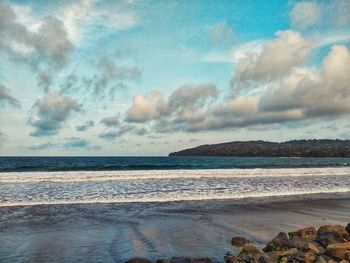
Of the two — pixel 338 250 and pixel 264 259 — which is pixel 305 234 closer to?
pixel 338 250

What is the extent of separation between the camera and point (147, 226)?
12664mm

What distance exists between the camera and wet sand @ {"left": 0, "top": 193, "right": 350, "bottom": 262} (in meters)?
9.24

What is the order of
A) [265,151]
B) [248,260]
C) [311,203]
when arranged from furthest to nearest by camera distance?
[265,151]
[311,203]
[248,260]

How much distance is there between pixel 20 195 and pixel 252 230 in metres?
14.9

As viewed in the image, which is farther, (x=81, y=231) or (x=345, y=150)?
(x=345, y=150)

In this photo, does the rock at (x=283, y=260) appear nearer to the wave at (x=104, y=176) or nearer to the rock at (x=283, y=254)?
the rock at (x=283, y=254)

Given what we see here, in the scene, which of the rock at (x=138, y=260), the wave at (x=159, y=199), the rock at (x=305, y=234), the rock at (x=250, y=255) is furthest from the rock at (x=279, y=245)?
the wave at (x=159, y=199)

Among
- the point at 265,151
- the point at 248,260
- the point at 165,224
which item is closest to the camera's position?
the point at 248,260

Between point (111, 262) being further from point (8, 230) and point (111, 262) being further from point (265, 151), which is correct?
point (265, 151)

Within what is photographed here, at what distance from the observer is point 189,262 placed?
7.88m

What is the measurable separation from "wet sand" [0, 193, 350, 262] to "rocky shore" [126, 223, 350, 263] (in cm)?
83

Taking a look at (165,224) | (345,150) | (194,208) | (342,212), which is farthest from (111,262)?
(345,150)

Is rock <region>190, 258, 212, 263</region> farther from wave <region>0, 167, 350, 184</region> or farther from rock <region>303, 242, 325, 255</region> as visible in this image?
wave <region>0, 167, 350, 184</region>

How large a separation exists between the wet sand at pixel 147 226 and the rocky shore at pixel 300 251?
83 cm
